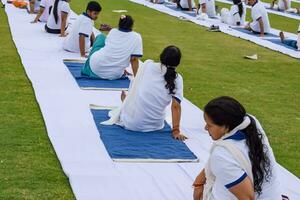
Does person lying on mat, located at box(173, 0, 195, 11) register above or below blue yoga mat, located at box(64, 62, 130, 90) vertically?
below

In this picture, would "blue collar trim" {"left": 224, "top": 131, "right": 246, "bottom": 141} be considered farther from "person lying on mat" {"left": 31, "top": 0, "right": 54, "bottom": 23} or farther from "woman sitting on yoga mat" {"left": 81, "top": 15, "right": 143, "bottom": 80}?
"person lying on mat" {"left": 31, "top": 0, "right": 54, "bottom": 23}

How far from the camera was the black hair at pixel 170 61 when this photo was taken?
19.2ft

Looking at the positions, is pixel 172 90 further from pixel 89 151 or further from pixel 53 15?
pixel 53 15

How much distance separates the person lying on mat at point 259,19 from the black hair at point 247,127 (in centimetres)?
1127

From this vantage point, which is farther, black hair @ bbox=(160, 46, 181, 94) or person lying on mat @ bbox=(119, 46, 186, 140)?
person lying on mat @ bbox=(119, 46, 186, 140)

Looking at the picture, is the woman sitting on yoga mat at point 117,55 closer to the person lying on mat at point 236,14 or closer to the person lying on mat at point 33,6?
the person lying on mat at point 33,6

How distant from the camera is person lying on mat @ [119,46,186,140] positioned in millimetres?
5980

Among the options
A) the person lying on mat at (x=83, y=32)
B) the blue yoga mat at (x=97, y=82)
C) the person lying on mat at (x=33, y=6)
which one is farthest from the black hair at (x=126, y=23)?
the person lying on mat at (x=33, y=6)

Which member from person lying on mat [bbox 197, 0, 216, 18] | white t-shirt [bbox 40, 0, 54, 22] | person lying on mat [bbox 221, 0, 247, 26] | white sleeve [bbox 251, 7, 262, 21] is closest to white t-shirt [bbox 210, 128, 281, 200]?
white t-shirt [bbox 40, 0, 54, 22]

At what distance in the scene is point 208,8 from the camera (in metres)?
17.9

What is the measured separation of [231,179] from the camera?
3.35 metres

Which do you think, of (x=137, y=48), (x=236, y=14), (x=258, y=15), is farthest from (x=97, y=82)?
(x=236, y=14)

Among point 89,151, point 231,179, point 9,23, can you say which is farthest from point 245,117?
point 9,23

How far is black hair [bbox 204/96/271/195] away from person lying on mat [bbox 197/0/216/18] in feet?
47.6
